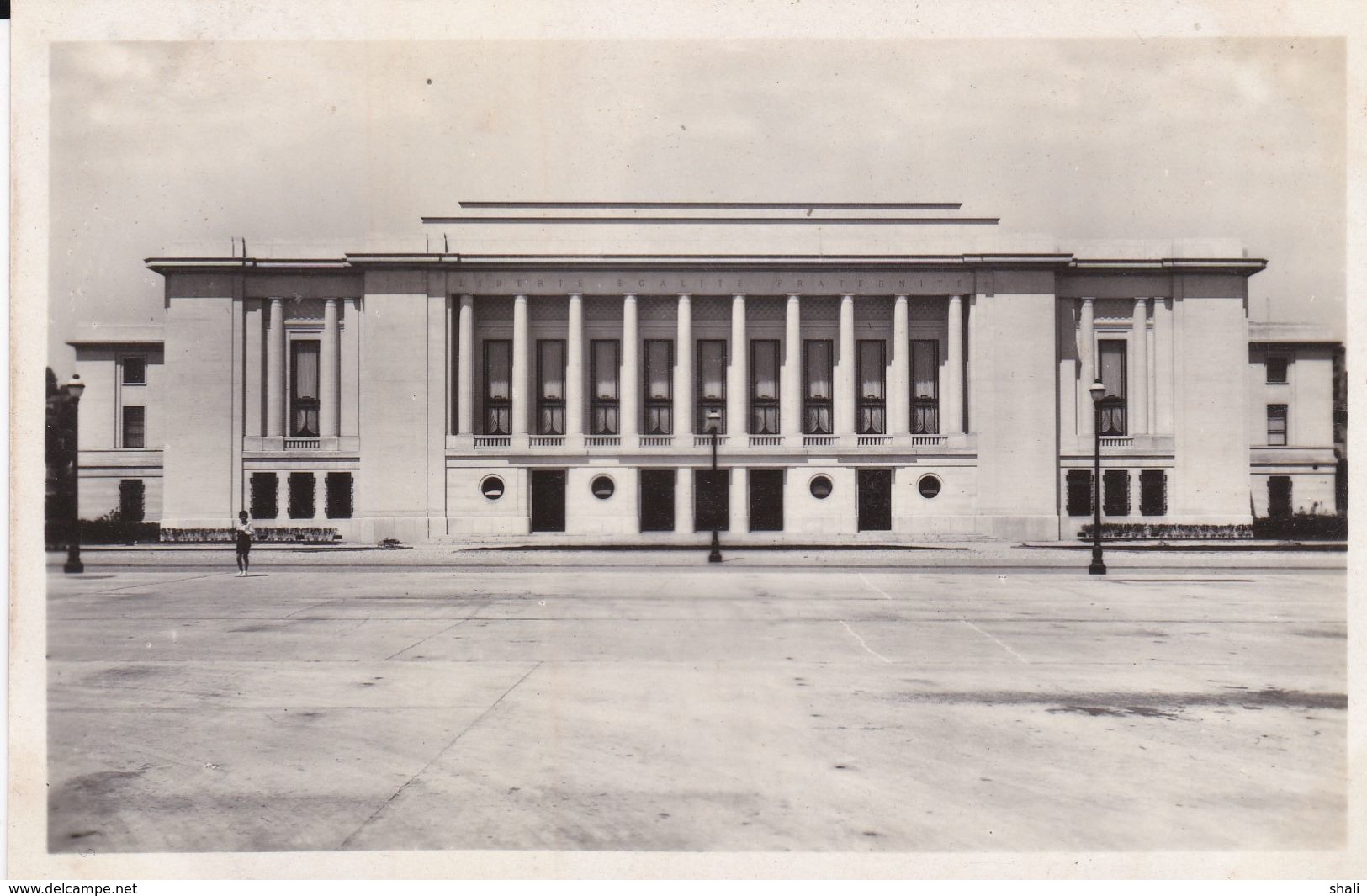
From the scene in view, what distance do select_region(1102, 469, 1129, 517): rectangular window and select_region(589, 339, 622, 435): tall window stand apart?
24.4 meters

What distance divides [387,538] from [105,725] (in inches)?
1447

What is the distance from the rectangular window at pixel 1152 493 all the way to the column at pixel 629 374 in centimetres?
2484

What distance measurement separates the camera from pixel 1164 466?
1879 inches

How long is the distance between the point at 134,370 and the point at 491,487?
1846cm

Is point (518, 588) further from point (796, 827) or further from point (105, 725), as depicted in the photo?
point (796, 827)

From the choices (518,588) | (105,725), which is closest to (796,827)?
(105,725)

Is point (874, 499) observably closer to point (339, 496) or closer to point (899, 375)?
point (899, 375)

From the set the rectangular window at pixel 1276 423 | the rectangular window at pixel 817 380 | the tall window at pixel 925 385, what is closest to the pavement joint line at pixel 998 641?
the rectangular window at pixel 817 380

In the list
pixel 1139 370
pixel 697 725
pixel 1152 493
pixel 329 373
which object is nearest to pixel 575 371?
pixel 329 373

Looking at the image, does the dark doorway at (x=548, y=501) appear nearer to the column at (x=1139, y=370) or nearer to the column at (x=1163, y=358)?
the column at (x=1139, y=370)

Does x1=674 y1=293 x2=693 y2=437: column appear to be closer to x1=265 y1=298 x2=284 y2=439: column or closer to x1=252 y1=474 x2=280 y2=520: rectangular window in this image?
x1=265 y1=298 x2=284 y2=439: column

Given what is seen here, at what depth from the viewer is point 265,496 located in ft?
154

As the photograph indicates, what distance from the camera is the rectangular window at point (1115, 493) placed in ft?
156

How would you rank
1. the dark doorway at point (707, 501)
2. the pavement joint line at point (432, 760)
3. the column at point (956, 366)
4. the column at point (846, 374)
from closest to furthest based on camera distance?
the pavement joint line at point (432, 760) < the column at point (956, 366) < the column at point (846, 374) < the dark doorway at point (707, 501)
